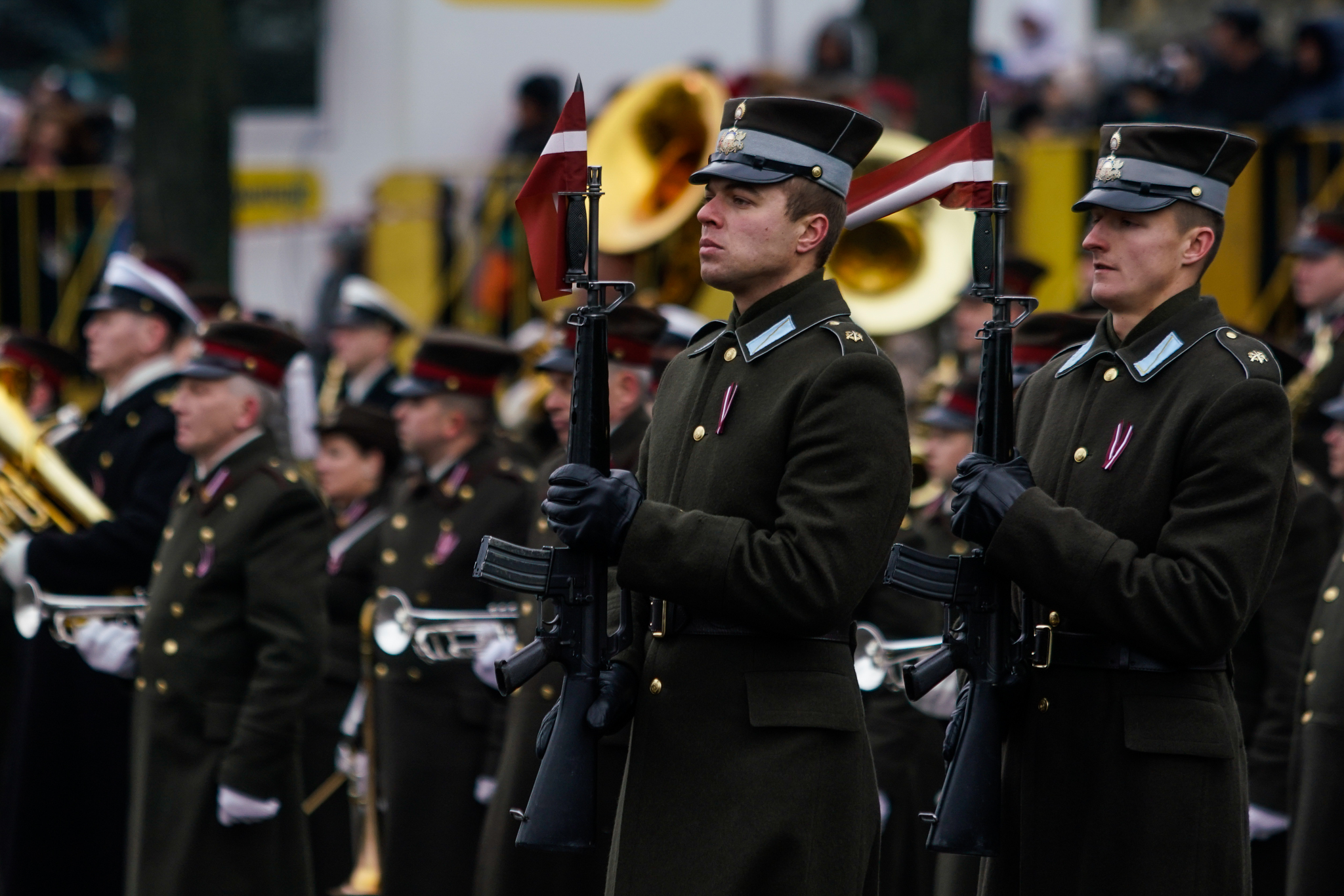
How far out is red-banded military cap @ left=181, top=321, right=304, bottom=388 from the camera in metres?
6.67

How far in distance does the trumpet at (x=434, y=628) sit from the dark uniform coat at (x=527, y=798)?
743 millimetres

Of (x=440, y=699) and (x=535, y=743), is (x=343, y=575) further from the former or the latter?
(x=535, y=743)

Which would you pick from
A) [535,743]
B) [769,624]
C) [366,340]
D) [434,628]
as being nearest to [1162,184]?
[769,624]

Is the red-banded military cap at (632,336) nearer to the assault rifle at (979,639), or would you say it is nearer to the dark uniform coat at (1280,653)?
the dark uniform coat at (1280,653)

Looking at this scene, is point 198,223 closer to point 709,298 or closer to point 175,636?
point 709,298

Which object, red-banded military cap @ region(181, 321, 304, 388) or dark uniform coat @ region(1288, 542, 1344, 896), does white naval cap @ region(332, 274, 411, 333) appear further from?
dark uniform coat @ region(1288, 542, 1344, 896)

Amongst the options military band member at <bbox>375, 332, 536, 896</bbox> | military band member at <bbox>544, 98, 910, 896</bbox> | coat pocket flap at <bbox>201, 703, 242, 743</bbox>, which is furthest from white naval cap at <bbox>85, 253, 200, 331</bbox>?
military band member at <bbox>544, 98, 910, 896</bbox>

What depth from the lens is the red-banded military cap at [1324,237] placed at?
29.4 feet

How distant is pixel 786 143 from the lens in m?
4.22

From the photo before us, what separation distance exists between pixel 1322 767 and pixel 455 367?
3699 millimetres

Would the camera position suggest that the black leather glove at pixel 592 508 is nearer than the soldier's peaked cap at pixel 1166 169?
Yes

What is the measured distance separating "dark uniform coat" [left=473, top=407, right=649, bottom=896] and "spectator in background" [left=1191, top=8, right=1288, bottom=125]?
609cm

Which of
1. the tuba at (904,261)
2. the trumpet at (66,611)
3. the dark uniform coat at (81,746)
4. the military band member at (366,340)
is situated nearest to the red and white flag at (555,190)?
the trumpet at (66,611)

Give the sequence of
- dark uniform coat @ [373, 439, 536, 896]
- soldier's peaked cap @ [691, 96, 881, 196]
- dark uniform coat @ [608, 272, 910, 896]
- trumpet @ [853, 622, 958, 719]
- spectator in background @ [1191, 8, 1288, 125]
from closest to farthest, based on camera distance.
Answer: dark uniform coat @ [608, 272, 910, 896] < soldier's peaked cap @ [691, 96, 881, 196] < trumpet @ [853, 622, 958, 719] < dark uniform coat @ [373, 439, 536, 896] < spectator in background @ [1191, 8, 1288, 125]
